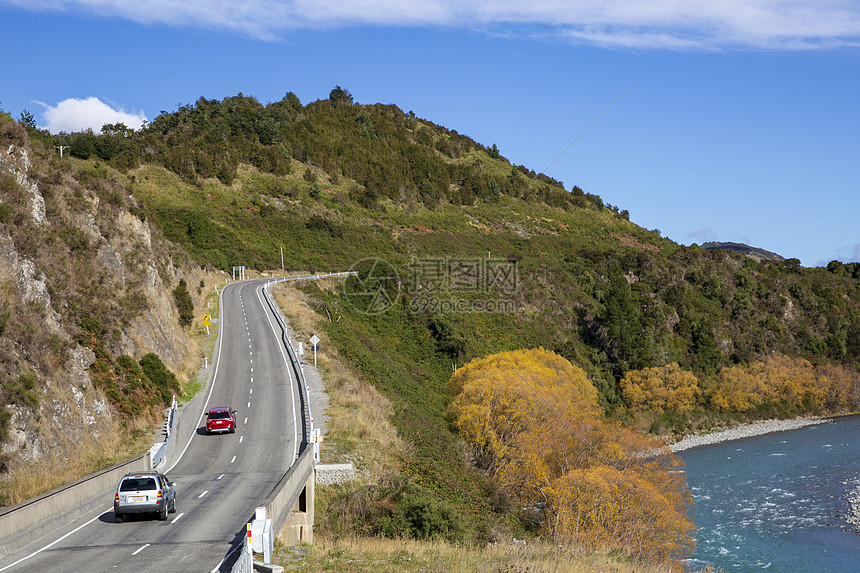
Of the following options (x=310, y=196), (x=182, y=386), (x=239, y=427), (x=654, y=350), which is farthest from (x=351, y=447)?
(x=310, y=196)

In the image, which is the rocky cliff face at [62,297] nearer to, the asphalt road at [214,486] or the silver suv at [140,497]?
the asphalt road at [214,486]

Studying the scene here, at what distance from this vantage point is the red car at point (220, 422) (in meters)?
30.0

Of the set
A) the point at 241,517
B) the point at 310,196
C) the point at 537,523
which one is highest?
the point at 310,196

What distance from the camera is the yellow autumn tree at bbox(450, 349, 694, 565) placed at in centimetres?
3109

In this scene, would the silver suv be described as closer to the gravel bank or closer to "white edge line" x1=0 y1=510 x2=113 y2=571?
"white edge line" x1=0 y1=510 x2=113 y2=571

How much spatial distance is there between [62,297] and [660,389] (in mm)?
62918

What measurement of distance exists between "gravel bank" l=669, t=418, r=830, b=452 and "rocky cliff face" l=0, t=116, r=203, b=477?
49785 millimetres

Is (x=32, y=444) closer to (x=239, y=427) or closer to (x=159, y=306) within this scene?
(x=239, y=427)

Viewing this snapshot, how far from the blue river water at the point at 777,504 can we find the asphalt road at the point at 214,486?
22.5 m

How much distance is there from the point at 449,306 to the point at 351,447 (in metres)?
49.1

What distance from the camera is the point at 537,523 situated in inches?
1340

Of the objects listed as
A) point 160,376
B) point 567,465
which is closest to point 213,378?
point 160,376

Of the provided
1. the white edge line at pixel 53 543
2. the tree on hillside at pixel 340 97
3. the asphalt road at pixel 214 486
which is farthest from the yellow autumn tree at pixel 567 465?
the tree on hillside at pixel 340 97

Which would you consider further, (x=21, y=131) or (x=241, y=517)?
(x=21, y=131)
